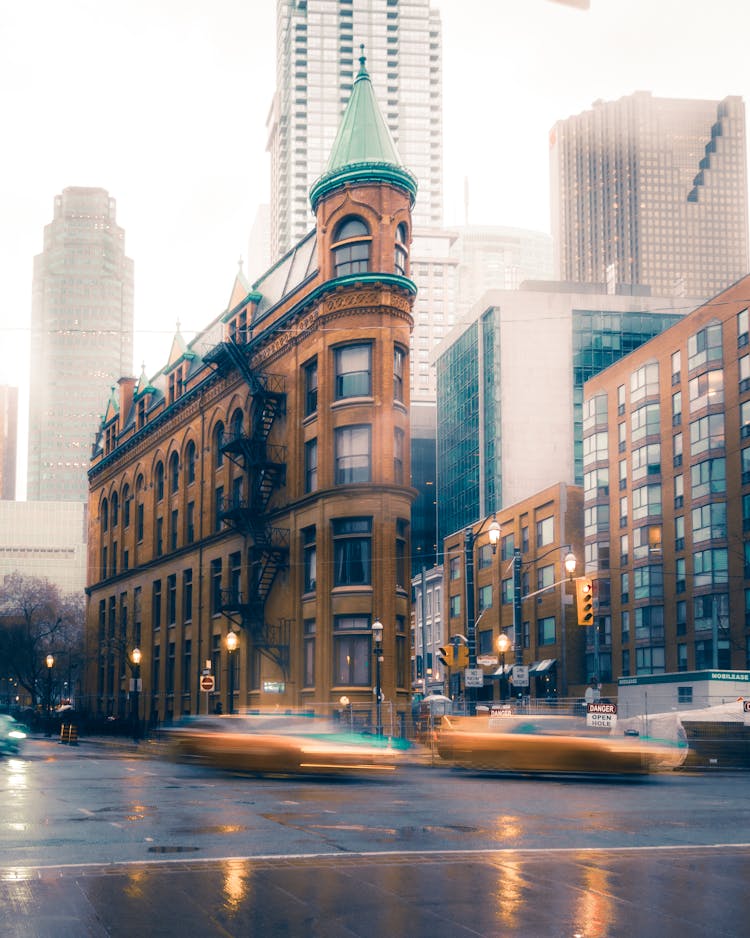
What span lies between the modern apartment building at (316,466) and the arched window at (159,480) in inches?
260

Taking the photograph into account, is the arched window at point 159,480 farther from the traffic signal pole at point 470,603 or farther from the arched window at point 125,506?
the traffic signal pole at point 470,603

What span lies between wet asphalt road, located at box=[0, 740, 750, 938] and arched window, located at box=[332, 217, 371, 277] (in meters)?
32.0

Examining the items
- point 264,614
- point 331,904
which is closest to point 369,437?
point 264,614

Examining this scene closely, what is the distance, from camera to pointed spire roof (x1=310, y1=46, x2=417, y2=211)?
52.2m

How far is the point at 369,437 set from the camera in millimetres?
51406

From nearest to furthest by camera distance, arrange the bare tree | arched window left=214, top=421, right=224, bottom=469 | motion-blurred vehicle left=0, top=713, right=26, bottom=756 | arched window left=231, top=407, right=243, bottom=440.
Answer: motion-blurred vehicle left=0, top=713, right=26, bottom=756, arched window left=231, top=407, right=243, bottom=440, arched window left=214, top=421, right=224, bottom=469, the bare tree

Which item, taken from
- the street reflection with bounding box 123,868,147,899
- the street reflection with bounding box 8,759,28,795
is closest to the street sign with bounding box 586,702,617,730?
the street reflection with bounding box 8,759,28,795

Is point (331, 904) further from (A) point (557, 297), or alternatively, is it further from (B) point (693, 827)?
(A) point (557, 297)

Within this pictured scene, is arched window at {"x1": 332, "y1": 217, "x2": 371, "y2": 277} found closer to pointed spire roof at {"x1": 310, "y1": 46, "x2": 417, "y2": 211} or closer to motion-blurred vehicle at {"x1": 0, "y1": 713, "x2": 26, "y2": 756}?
pointed spire roof at {"x1": 310, "y1": 46, "x2": 417, "y2": 211}

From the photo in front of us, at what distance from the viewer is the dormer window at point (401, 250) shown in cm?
5288

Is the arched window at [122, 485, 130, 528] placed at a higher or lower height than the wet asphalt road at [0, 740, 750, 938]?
higher

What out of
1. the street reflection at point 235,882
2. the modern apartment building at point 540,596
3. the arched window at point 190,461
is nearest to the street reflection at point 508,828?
the street reflection at point 235,882

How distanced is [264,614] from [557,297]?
63.2 meters

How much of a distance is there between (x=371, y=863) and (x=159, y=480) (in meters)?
62.5
